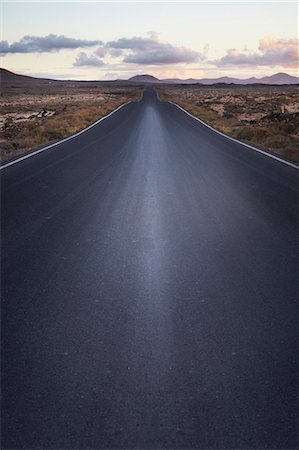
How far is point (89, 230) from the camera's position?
7.29 m

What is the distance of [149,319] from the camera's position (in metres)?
4.51

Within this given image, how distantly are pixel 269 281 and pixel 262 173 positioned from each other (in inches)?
288

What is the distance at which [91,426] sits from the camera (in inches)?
121

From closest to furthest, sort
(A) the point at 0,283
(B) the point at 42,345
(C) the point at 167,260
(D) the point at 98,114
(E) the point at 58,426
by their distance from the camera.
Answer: (E) the point at 58,426 < (B) the point at 42,345 < (A) the point at 0,283 < (C) the point at 167,260 < (D) the point at 98,114

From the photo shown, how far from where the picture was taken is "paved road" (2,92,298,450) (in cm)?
312

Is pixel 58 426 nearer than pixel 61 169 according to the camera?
Yes

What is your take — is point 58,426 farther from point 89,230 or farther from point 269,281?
point 89,230

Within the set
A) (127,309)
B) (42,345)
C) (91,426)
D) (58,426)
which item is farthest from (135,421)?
(127,309)

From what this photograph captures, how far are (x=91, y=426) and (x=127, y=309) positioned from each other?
1.70 m

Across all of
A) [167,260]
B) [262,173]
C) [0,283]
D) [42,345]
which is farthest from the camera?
[262,173]

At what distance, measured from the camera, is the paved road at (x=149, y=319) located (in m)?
3.12

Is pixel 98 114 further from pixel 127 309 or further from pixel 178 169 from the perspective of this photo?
pixel 127 309

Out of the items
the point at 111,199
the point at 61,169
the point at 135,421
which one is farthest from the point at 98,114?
the point at 135,421

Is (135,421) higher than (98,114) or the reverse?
the reverse
